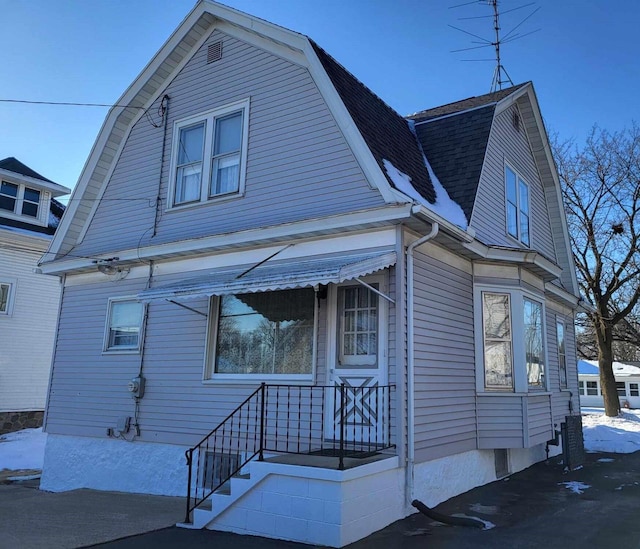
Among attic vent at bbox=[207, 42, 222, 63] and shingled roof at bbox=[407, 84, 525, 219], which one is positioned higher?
attic vent at bbox=[207, 42, 222, 63]

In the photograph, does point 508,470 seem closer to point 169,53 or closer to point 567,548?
point 567,548

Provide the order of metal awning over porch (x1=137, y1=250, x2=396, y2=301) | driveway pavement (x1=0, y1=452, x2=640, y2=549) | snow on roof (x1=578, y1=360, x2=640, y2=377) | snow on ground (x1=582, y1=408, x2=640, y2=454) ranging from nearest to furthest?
driveway pavement (x1=0, y1=452, x2=640, y2=549) < metal awning over porch (x1=137, y1=250, x2=396, y2=301) < snow on ground (x1=582, y1=408, x2=640, y2=454) < snow on roof (x1=578, y1=360, x2=640, y2=377)

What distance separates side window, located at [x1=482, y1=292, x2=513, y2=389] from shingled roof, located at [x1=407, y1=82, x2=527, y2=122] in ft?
12.1

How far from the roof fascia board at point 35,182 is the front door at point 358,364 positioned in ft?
45.6

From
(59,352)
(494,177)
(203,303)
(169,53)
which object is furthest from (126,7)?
(494,177)

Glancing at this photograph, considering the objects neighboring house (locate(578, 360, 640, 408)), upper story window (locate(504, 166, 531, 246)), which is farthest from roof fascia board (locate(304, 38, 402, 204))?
→ neighboring house (locate(578, 360, 640, 408))

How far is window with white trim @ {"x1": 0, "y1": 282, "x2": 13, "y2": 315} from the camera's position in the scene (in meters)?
16.0

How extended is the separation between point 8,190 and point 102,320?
9881 mm

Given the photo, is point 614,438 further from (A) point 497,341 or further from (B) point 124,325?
(B) point 124,325

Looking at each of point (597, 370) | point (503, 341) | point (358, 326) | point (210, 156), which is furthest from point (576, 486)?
point (597, 370)

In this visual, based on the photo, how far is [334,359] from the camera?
730 cm

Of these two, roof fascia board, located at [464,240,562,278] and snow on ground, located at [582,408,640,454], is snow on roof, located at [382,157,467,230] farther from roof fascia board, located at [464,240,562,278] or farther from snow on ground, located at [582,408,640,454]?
snow on ground, located at [582,408,640,454]

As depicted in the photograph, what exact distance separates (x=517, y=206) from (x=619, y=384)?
29153 mm

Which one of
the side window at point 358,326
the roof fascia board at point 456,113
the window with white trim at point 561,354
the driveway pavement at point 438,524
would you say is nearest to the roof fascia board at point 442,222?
the side window at point 358,326
